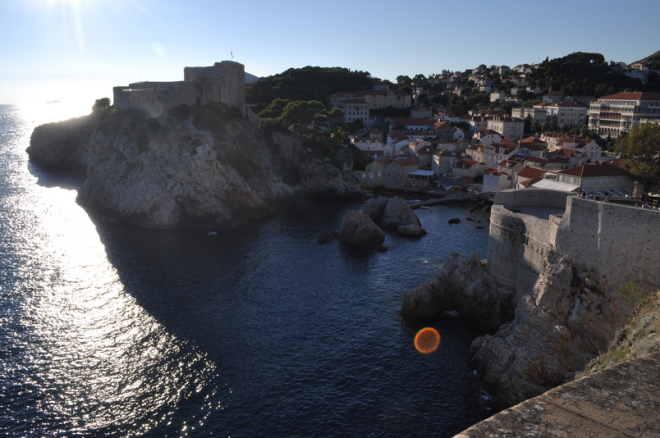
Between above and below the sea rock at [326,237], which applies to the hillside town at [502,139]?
above

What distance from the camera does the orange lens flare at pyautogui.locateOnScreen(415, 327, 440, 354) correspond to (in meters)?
27.6

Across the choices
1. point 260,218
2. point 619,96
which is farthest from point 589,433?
point 619,96

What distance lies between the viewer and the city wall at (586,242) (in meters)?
20.1

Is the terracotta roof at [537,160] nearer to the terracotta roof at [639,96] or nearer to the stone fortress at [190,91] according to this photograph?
the terracotta roof at [639,96]

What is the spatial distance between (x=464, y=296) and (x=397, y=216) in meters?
23.4

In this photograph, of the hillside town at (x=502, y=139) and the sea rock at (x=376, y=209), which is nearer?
the sea rock at (x=376, y=209)

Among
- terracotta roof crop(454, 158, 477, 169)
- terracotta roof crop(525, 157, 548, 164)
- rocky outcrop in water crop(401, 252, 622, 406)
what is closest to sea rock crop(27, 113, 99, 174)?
terracotta roof crop(454, 158, 477, 169)

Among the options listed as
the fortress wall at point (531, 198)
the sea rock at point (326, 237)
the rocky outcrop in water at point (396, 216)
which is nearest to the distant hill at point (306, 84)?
the rocky outcrop in water at point (396, 216)

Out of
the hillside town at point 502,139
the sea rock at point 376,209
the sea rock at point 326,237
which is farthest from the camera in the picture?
the hillside town at point 502,139

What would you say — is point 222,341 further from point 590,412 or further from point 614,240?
point 590,412

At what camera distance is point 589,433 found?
4.92 metres

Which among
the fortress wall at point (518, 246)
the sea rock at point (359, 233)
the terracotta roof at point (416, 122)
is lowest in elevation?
the sea rock at point (359, 233)

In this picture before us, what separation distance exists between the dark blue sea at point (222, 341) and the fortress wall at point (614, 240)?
8.54 m

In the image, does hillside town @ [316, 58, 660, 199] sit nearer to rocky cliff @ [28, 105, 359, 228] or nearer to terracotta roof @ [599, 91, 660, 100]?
terracotta roof @ [599, 91, 660, 100]
